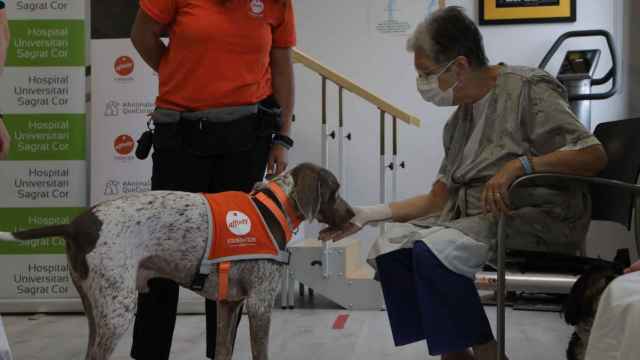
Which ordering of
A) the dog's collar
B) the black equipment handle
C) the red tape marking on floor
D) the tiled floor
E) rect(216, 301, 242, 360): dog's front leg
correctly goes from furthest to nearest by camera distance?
the black equipment handle → the red tape marking on floor → the tiled floor → rect(216, 301, 242, 360): dog's front leg → the dog's collar

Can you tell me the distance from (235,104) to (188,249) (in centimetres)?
54

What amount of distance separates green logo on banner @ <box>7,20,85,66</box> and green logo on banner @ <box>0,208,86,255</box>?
0.85m

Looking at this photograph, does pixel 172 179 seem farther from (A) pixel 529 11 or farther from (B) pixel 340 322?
(A) pixel 529 11

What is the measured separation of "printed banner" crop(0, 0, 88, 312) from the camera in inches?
158

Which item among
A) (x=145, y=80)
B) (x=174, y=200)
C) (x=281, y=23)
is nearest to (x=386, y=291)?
(x=174, y=200)

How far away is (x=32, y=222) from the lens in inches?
157

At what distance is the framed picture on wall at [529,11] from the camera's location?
4855 millimetres

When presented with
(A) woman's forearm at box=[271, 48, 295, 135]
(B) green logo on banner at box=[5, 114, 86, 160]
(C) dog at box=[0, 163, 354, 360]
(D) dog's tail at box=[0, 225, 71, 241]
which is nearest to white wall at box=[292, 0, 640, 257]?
(B) green logo on banner at box=[5, 114, 86, 160]

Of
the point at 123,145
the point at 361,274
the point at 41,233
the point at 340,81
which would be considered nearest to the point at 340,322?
the point at 361,274

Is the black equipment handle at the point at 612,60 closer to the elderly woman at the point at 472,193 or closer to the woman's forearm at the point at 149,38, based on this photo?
the elderly woman at the point at 472,193

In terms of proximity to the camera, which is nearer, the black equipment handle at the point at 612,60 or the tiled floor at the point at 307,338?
the tiled floor at the point at 307,338

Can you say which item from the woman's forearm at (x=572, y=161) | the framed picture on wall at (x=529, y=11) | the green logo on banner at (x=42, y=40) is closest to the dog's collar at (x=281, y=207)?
the woman's forearm at (x=572, y=161)

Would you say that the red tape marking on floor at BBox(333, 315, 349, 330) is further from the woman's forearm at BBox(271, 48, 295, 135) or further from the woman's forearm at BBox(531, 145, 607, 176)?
the woman's forearm at BBox(531, 145, 607, 176)

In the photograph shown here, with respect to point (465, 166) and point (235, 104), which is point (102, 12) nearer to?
point (235, 104)
